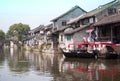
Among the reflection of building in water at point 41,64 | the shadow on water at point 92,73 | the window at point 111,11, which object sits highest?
the window at point 111,11

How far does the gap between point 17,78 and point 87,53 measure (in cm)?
1896

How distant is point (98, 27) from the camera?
45.6 m

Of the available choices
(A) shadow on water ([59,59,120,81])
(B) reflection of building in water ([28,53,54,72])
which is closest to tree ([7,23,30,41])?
(B) reflection of building in water ([28,53,54,72])

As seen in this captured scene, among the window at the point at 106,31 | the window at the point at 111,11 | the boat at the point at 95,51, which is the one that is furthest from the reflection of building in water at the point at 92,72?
the window at the point at 111,11

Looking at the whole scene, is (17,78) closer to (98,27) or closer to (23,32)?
(98,27)

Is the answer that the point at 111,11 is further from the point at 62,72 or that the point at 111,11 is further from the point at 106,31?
the point at 62,72

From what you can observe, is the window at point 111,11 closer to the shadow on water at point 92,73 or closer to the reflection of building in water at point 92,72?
the shadow on water at point 92,73

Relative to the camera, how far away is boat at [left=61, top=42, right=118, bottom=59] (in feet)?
120

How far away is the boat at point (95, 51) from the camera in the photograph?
36531 millimetres

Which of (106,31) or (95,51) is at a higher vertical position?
(106,31)

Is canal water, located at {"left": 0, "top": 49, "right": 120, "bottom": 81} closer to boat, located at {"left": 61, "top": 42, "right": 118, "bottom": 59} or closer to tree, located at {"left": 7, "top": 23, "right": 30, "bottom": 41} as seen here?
boat, located at {"left": 61, "top": 42, "right": 118, "bottom": 59}

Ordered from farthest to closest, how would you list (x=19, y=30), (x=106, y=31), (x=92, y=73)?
(x=19, y=30) < (x=106, y=31) < (x=92, y=73)

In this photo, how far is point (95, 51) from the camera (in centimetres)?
3834

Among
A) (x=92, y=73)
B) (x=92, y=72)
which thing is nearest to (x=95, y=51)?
(x=92, y=72)
